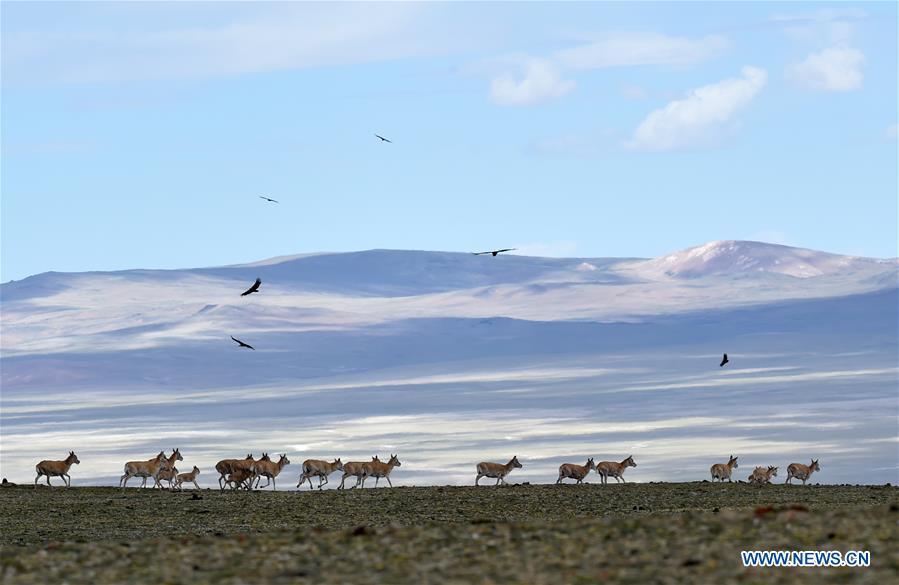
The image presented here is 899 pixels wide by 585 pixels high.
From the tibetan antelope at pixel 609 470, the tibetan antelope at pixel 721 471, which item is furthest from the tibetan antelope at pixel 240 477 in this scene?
the tibetan antelope at pixel 721 471

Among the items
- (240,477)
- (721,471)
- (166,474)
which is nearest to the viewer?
(240,477)

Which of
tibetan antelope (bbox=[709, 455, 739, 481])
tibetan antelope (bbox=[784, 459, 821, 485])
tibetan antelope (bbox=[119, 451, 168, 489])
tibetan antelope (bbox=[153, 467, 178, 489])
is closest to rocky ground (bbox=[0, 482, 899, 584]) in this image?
tibetan antelope (bbox=[153, 467, 178, 489])

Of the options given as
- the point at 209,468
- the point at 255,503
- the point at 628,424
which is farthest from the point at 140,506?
the point at 628,424

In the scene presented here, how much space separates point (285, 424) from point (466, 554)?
454 ft

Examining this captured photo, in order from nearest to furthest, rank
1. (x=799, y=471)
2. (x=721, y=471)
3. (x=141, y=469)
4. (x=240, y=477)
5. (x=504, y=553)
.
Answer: (x=504, y=553)
(x=240, y=477)
(x=141, y=469)
(x=721, y=471)
(x=799, y=471)

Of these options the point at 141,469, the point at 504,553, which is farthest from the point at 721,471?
the point at 504,553

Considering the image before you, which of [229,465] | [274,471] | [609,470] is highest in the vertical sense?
[609,470]

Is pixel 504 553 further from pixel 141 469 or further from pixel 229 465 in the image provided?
pixel 141 469

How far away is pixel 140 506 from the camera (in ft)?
147

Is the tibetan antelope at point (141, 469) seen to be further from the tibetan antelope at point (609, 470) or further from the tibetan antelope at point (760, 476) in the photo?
the tibetan antelope at point (760, 476)

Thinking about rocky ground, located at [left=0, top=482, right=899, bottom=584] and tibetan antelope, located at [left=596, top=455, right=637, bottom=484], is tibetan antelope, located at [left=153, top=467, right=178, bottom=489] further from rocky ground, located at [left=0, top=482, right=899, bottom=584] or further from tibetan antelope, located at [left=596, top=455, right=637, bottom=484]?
rocky ground, located at [left=0, top=482, right=899, bottom=584]

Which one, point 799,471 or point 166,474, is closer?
point 166,474

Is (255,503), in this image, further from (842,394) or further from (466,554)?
(842,394)

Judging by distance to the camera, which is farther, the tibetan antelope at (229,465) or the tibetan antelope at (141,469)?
the tibetan antelope at (141,469)
